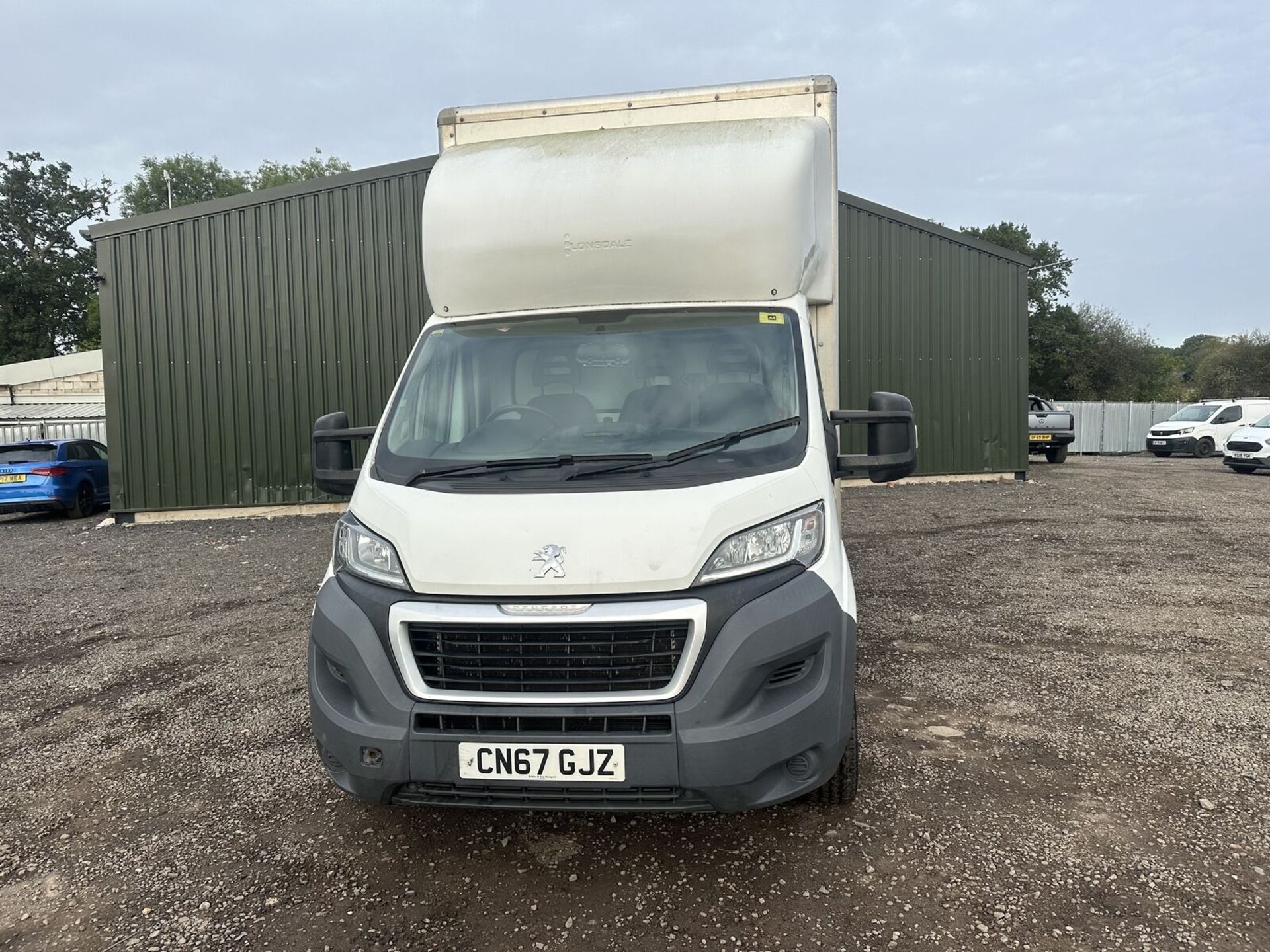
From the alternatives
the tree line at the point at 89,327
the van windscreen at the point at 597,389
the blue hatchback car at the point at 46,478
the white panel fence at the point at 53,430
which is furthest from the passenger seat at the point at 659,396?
the tree line at the point at 89,327

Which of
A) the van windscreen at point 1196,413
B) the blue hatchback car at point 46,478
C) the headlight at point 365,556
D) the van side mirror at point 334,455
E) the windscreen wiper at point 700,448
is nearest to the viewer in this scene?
the headlight at point 365,556

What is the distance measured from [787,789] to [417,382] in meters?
2.18

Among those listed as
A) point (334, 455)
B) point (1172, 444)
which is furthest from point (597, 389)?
point (1172, 444)

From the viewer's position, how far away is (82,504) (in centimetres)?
1389

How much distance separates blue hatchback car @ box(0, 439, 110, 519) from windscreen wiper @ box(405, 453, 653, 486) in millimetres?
12582

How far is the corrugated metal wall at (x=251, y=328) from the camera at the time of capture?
12.6 m

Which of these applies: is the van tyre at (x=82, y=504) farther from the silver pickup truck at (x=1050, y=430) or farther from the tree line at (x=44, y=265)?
the tree line at (x=44, y=265)

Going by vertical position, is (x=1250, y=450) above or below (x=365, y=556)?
below

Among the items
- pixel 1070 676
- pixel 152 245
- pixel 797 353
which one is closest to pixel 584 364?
pixel 797 353

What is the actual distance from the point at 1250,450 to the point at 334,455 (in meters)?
21.8

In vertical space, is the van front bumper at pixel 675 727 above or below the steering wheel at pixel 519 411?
below

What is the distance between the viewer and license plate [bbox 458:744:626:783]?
243cm

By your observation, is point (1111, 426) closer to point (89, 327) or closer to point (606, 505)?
point (606, 505)

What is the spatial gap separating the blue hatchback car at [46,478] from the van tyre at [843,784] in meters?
13.5
